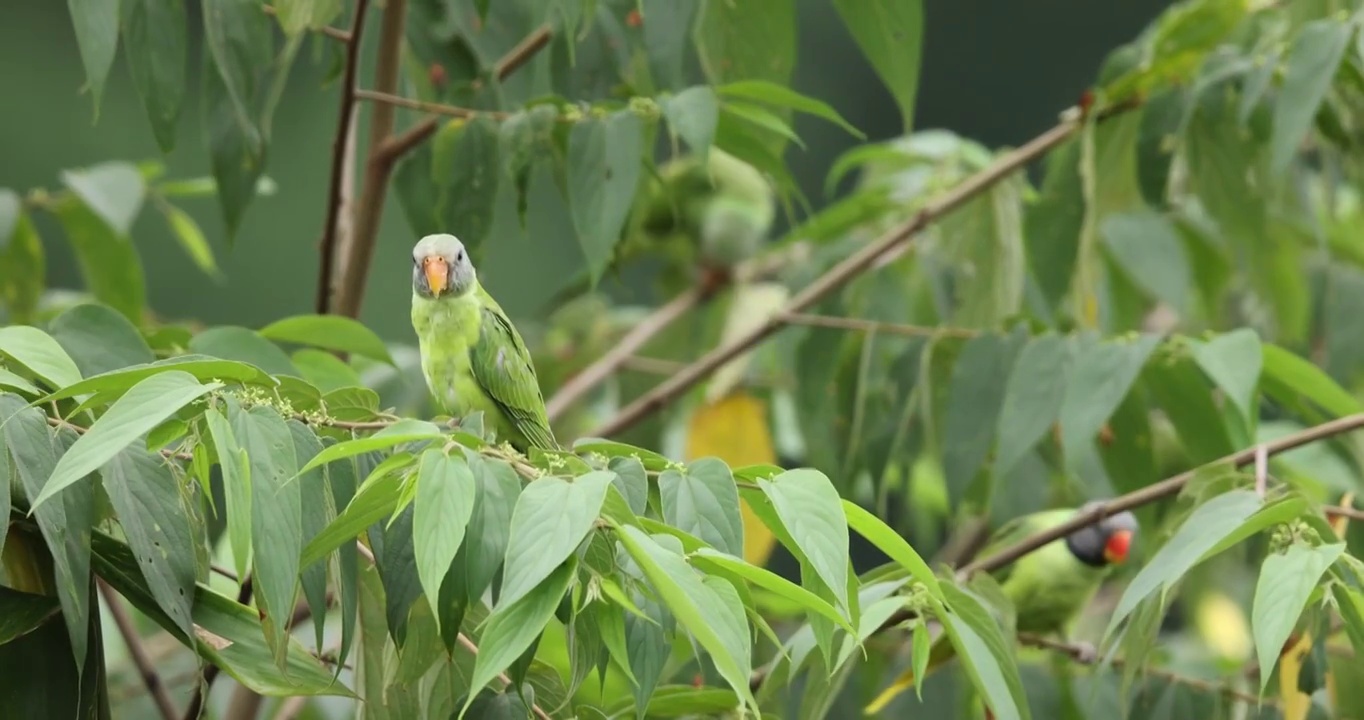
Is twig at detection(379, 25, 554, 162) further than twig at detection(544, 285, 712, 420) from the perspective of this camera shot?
No

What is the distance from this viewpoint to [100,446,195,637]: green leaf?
87cm

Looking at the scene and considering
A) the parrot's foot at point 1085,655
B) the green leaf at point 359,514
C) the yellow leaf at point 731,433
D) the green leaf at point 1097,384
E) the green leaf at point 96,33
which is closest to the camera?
the green leaf at point 359,514

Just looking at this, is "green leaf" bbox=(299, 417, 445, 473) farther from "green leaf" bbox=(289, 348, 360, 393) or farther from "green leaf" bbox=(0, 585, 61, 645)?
"green leaf" bbox=(289, 348, 360, 393)

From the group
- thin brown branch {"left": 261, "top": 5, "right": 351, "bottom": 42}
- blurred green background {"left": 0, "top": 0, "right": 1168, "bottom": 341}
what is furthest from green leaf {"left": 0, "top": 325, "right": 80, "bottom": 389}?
blurred green background {"left": 0, "top": 0, "right": 1168, "bottom": 341}

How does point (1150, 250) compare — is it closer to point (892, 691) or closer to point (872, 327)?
point (872, 327)

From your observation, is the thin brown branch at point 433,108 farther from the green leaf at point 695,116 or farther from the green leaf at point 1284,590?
the green leaf at point 1284,590

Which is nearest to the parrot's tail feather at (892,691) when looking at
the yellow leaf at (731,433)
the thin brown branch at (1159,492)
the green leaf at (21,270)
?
the thin brown branch at (1159,492)

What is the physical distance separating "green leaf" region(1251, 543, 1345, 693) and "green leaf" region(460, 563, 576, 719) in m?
0.42

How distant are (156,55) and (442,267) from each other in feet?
1.04

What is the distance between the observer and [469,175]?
56.1 inches

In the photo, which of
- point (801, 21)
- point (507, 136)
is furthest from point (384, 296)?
point (507, 136)

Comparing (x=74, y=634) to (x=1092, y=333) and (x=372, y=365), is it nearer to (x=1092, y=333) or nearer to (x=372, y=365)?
(x=1092, y=333)

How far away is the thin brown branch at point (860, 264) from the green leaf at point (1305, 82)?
12.3 inches

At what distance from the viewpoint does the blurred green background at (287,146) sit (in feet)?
20.7
